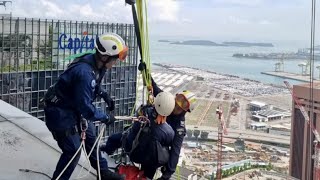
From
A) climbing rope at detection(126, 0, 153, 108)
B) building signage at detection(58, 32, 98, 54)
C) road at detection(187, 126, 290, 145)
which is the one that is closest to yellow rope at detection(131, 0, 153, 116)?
climbing rope at detection(126, 0, 153, 108)

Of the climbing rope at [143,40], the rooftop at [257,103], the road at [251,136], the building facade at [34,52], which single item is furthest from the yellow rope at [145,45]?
the rooftop at [257,103]

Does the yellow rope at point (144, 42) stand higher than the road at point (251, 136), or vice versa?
the yellow rope at point (144, 42)

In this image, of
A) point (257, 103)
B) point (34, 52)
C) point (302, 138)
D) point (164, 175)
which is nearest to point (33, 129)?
point (164, 175)

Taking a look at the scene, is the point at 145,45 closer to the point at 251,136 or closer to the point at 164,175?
the point at 164,175

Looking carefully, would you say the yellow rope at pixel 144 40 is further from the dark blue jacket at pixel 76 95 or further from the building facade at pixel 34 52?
the building facade at pixel 34 52

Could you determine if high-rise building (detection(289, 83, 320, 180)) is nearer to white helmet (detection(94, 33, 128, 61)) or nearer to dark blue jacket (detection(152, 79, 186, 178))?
dark blue jacket (detection(152, 79, 186, 178))

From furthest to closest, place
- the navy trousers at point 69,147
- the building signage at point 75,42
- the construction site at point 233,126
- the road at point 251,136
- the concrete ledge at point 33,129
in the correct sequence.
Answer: the road at point 251,136 → the construction site at point 233,126 → the building signage at point 75,42 → the concrete ledge at point 33,129 → the navy trousers at point 69,147

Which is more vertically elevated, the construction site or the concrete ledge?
the concrete ledge
